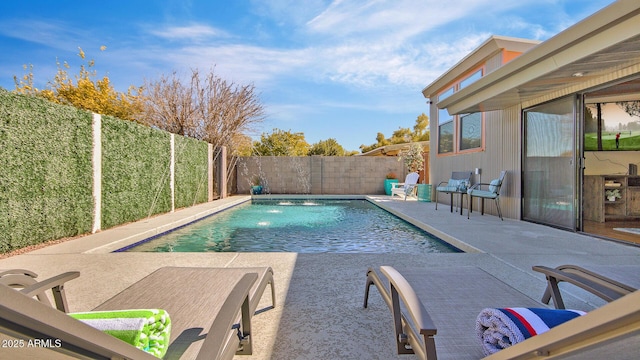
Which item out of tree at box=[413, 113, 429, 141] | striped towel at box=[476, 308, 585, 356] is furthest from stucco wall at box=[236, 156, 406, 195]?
tree at box=[413, 113, 429, 141]

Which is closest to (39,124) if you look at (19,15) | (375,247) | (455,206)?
(375,247)

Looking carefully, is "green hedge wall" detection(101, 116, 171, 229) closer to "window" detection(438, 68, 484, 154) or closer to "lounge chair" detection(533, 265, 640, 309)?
"lounge chair" detection(533, 265, 640, 309)

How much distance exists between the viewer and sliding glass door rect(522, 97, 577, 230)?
5277 mm

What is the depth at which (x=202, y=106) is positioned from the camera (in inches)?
520

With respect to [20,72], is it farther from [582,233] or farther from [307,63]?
[582,233]

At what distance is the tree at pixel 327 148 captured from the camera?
36.6 meters

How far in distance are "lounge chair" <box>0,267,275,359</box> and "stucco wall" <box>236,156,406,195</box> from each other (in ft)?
39.7

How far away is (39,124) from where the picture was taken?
4422 mm

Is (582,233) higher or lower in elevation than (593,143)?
lower

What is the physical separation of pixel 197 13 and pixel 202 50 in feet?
9.25

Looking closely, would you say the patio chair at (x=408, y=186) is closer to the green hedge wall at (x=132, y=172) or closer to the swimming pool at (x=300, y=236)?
the swimming pool at (x=300, y=236)

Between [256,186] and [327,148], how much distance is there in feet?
79.0

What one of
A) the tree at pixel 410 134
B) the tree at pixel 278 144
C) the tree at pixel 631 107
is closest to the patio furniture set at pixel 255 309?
the tree at pixel 631 107

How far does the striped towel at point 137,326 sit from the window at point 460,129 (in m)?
7.90
